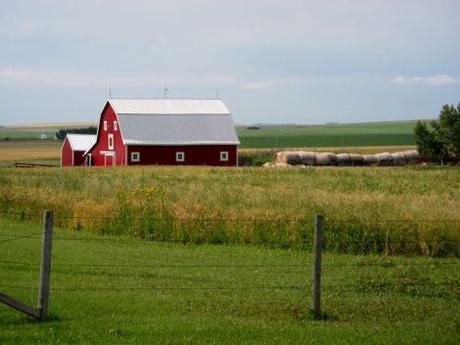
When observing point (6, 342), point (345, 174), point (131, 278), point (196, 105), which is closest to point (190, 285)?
point (131, 278)

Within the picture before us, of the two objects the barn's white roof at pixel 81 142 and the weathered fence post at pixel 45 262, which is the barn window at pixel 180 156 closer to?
the barn's white roof at pixel 81 142

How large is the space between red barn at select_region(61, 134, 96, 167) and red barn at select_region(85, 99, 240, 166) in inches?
136

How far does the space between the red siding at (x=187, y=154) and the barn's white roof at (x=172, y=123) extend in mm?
547

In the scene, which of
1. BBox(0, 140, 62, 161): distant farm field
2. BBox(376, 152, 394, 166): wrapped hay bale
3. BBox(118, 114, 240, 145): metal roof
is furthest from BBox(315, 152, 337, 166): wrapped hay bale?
BBox(0, 140, 62, 161): distant farm field

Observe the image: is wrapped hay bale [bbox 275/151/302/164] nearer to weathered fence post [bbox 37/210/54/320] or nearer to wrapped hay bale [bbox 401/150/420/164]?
wrapped hay bale [bbox 401/150/420/164]

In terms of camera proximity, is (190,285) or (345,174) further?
(345,174)

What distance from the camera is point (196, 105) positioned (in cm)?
8150

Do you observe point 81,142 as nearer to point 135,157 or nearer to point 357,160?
point 135,157

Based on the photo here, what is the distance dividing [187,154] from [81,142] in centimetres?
1452

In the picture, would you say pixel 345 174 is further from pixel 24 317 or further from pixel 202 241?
pixel 24 317

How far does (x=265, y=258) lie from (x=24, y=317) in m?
9.44

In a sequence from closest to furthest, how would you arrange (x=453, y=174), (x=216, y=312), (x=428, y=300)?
(x=216, y=312) → (x=428, y=300) → (x=453, y=174)

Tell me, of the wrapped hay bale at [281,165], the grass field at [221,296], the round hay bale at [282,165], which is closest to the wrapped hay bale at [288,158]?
the wrapped hay bale at [281,165]

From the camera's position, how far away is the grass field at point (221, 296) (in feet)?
35.0
